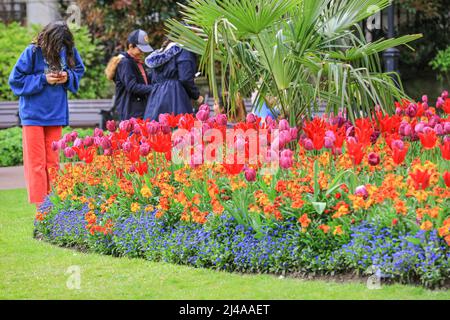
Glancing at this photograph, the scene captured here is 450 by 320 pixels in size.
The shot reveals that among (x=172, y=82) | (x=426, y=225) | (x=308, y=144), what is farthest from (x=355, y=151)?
(x=172, y=82)

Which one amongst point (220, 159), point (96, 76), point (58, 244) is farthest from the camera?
point (96, 76)

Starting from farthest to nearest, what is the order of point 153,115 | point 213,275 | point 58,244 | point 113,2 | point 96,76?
point 96,76 < point 113,2 < point 153,115 < point 58,244 < point 213,275

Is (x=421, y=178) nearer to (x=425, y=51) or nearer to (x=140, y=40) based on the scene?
(x=140, y=40)

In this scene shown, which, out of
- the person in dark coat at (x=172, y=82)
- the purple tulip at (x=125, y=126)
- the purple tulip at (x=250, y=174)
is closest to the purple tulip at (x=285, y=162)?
the purple tulip at (x=250, y=174)

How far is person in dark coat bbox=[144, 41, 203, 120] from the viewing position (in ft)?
34.0

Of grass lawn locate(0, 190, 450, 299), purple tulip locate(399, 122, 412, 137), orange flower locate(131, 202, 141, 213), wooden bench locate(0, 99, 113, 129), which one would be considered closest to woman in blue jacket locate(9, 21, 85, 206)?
grass lawn locate(0, 190, 450, 299)

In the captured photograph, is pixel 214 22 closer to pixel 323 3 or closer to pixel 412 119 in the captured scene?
pixel 323 3

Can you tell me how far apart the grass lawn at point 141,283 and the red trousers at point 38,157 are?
5.37 ft

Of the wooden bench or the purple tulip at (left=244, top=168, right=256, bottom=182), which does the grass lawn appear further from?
the wooden bench

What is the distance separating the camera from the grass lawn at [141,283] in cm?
571

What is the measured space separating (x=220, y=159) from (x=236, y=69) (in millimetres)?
1084

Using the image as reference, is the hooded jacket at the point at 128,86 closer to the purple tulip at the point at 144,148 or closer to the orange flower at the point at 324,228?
the purple tulip at the point at 144,148

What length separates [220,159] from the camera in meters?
7.31

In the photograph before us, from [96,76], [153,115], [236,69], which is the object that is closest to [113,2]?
[96,76]
